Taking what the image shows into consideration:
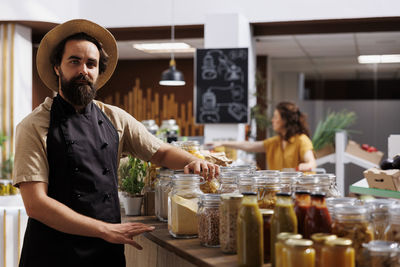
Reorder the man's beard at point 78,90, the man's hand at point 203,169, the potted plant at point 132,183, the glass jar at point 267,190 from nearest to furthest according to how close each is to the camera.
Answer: the glass jar at point 267,190, the man's beard at point 78,90, the man's hand at point 203,169, the potted plant at point 132,183

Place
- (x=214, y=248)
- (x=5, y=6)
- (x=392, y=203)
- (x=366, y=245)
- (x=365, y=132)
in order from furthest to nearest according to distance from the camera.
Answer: (x=365, y=132) < (x=5, y=6) < (x=214, y=248) < (x=392, y=203) < (x=366, y=245)

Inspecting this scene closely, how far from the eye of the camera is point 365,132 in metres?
8.49

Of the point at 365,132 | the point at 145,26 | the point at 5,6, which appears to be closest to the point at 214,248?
the point at 145,26

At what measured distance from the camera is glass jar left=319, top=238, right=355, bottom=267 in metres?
1.17

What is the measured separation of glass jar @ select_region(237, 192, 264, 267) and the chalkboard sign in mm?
4714

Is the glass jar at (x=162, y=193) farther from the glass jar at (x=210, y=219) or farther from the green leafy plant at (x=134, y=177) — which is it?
the glass jar at (x=210, y=219)

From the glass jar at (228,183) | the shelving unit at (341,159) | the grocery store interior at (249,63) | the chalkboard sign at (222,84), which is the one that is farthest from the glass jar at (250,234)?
the chalkboard sign at (222,84)

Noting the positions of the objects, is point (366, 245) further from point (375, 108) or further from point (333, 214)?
point (375, 108)

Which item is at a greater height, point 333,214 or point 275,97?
point 275,97

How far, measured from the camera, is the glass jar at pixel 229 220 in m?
1.50

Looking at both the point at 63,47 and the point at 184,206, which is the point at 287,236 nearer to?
the point at 184,206

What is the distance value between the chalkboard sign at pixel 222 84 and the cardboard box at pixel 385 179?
3053mm

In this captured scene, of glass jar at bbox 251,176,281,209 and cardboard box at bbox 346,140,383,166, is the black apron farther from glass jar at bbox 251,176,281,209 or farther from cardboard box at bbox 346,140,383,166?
cardboard box at bbox 346,140,383,166

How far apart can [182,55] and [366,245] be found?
27.3ft
